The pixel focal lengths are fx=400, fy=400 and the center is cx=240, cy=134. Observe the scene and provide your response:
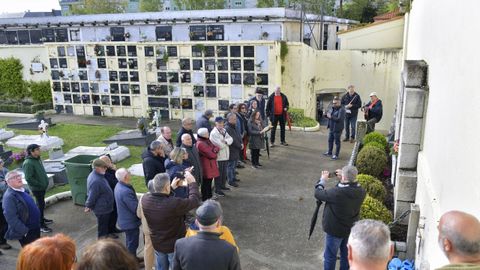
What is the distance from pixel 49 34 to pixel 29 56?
147cm

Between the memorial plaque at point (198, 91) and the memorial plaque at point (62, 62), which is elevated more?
the memorial plaque at point (62, 62)

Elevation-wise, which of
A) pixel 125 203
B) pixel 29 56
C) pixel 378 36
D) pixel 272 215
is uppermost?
pixel 378 36

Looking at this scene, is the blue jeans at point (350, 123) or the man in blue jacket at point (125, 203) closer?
the man in blue jacket at point (125, 203)

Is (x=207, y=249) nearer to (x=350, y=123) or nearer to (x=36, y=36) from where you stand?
(x=350, y=123)

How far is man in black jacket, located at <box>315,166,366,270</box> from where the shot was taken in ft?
14.2

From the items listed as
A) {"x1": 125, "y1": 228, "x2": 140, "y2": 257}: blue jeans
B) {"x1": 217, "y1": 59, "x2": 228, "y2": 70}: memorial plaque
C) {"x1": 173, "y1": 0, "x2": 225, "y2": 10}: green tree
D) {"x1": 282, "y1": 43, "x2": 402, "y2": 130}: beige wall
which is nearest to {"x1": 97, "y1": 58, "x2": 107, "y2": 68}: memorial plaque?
{"x1": 217, "y1": 59, "x2": 228, "y2": 70}: memorial plaque

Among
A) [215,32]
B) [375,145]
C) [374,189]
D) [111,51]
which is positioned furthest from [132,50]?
[374,189]

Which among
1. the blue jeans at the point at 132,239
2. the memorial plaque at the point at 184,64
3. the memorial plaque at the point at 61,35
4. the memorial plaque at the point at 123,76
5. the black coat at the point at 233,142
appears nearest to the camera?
the blue jeans at the point at 132,239

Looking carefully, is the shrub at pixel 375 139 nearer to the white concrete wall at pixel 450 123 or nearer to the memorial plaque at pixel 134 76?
the white concrete wall at pixel 450 123

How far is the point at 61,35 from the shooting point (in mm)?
16828

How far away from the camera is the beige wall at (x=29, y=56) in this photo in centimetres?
1728

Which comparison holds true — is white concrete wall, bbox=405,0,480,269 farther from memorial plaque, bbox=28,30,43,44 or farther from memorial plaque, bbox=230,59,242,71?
memorial plaque, bbox=28,30,43,44

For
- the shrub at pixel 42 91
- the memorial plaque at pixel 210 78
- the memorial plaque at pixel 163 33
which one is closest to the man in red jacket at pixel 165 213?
the memorial plaque at pixel 210 78

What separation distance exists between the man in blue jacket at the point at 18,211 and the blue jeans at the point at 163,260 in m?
1.82
